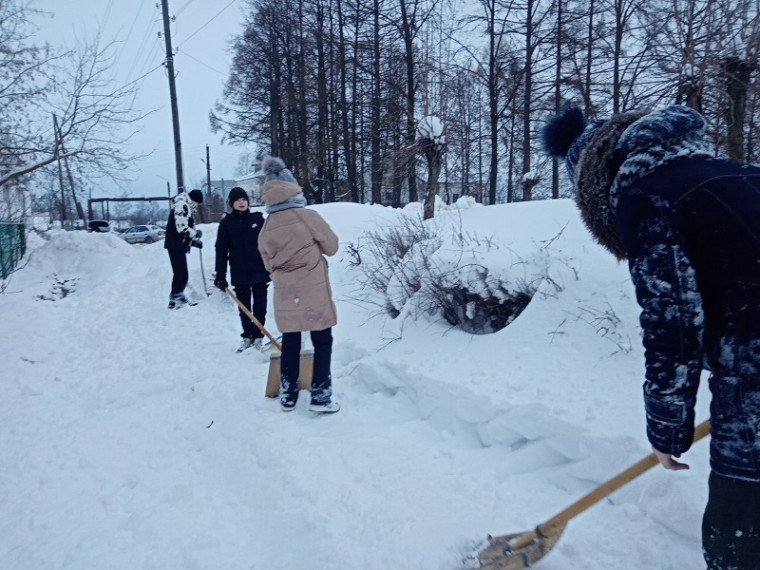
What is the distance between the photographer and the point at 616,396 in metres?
2.98

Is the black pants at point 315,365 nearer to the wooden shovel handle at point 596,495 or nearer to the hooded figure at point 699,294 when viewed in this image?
the wooden shovel handle at point 596,495

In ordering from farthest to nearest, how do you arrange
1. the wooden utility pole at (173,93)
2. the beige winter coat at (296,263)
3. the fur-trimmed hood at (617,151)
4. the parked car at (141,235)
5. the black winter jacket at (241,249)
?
the parked car at (141,235)
the wooden utility pole at (173,93)
the black winter jacket at (241,249)
the beige winter coat at (296,263)
the fur-trimmed hood at (617,151)

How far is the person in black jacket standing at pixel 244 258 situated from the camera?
224 inches

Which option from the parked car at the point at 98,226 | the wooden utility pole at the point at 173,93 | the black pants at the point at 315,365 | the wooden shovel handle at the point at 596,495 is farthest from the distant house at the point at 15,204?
the parked car at the point at 98,226

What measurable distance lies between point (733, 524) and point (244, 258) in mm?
5027

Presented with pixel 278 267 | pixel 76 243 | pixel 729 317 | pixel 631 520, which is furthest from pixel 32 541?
pixel 76 243

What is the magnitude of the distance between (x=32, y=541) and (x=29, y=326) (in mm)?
5938

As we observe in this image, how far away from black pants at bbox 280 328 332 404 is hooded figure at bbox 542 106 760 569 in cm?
258

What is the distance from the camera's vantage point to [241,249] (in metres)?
5.73

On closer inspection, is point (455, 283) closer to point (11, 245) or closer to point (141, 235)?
point (11, 245)

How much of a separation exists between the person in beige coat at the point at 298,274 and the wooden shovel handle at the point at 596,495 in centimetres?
196

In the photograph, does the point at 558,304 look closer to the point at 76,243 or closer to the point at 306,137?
the point at 76,243

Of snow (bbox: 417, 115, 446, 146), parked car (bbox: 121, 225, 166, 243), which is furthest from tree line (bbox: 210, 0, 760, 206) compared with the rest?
parked car (bbox: 121, 225, 166, 243)

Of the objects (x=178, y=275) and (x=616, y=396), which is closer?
(x=616, y=396)
